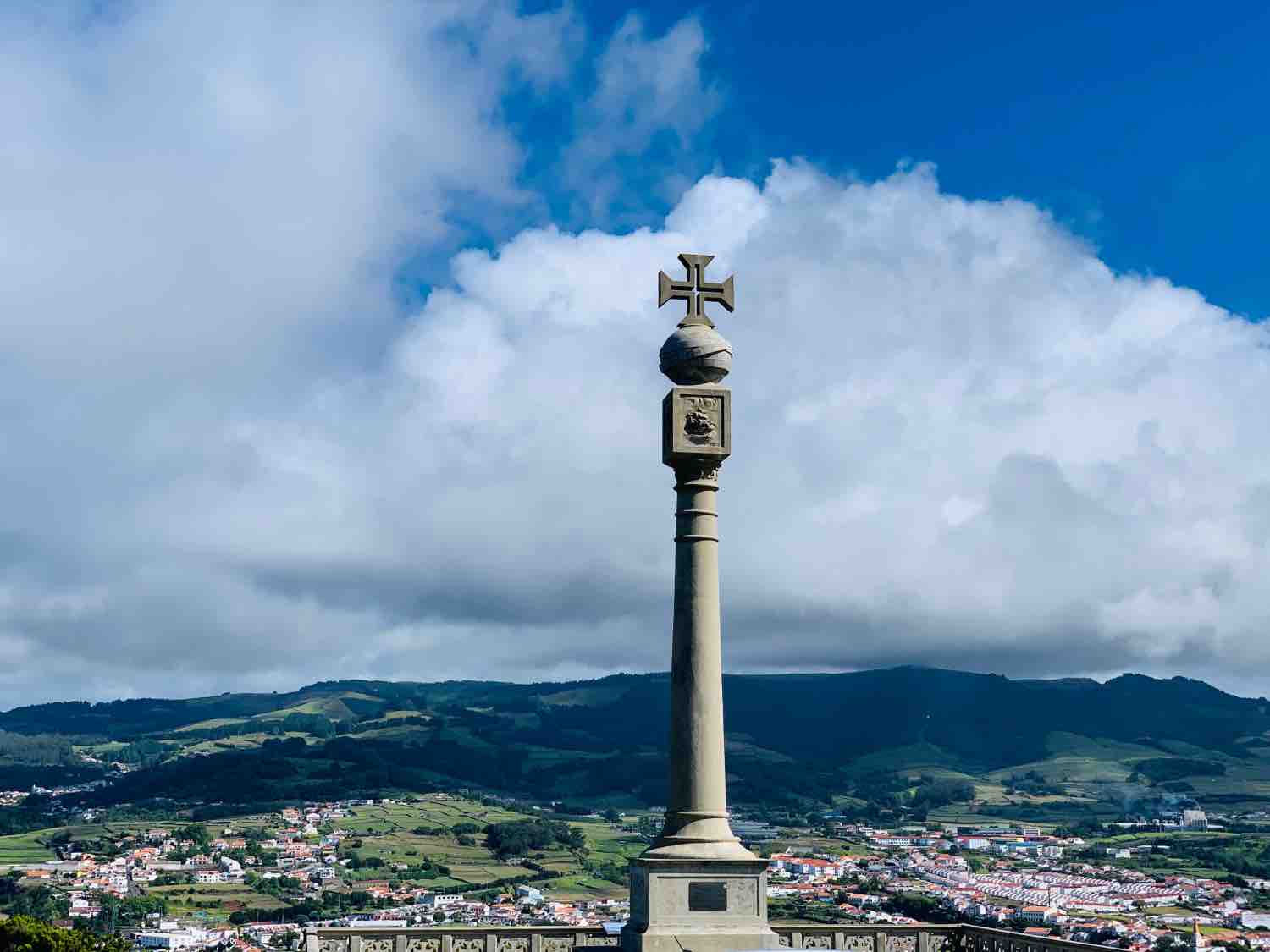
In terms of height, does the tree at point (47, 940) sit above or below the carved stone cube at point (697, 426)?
below

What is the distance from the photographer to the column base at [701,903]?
69.9ft

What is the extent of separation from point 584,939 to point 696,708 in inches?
160

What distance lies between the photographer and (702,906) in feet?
70.6

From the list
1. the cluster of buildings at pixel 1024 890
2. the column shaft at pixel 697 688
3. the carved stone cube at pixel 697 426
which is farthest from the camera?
the cluster of buildings at pixel 1024 890

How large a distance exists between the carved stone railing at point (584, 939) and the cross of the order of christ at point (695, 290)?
9.42m

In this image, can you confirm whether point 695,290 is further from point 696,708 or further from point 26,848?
point 26,848

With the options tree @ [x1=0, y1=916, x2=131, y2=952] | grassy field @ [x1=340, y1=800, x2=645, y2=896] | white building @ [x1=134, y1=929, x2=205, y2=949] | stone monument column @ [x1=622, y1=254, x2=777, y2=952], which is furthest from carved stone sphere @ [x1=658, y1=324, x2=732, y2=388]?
grassy field @ [x1=340, y1=800, x2=645, y2=896]

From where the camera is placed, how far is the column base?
21312 mm

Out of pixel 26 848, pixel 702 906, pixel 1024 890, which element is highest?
pixel 702 906

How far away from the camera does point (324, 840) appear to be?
151 m

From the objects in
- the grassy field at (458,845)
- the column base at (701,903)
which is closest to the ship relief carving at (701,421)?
the column base at (701,903)

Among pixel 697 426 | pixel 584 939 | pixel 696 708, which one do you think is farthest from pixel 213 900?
pixel 697 426

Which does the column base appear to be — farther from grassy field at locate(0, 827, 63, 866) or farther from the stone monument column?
grassy field at locate(0, 827, 63, 866)

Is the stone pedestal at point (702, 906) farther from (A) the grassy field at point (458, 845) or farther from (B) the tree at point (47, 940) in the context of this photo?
(A) the grassy field at point (458, 845)
